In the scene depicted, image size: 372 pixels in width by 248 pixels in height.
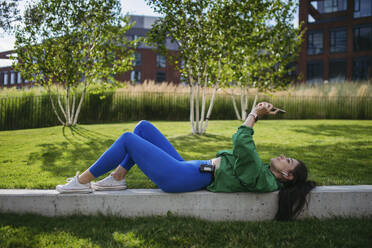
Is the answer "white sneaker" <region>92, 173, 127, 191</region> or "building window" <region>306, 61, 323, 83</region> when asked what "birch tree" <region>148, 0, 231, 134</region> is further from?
"building window" <region>306, 61, 323, 83</region>

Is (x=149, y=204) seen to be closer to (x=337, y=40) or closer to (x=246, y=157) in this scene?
(x=246, y=157)

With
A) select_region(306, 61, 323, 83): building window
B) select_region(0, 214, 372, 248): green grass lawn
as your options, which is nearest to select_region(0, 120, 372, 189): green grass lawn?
select_region(0, 214, 372, 248): green grass lawn

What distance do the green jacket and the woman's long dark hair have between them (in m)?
0.13

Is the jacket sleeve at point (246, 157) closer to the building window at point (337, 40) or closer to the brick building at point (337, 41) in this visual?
the brick building at point (337, 41)

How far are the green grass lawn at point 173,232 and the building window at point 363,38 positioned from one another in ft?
89.3

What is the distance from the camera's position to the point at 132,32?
39.6m

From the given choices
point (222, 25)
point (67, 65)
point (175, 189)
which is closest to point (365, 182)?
point (175, 189)

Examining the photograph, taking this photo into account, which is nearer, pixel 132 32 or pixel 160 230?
pixel 160 230

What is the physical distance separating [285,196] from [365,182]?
165 cm

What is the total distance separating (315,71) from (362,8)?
250 inches

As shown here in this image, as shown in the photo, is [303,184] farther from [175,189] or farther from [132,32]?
[132,32]

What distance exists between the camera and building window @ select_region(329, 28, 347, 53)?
26.0 meters

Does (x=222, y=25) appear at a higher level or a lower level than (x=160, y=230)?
higher

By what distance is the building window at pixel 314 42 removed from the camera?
88.9 feet
